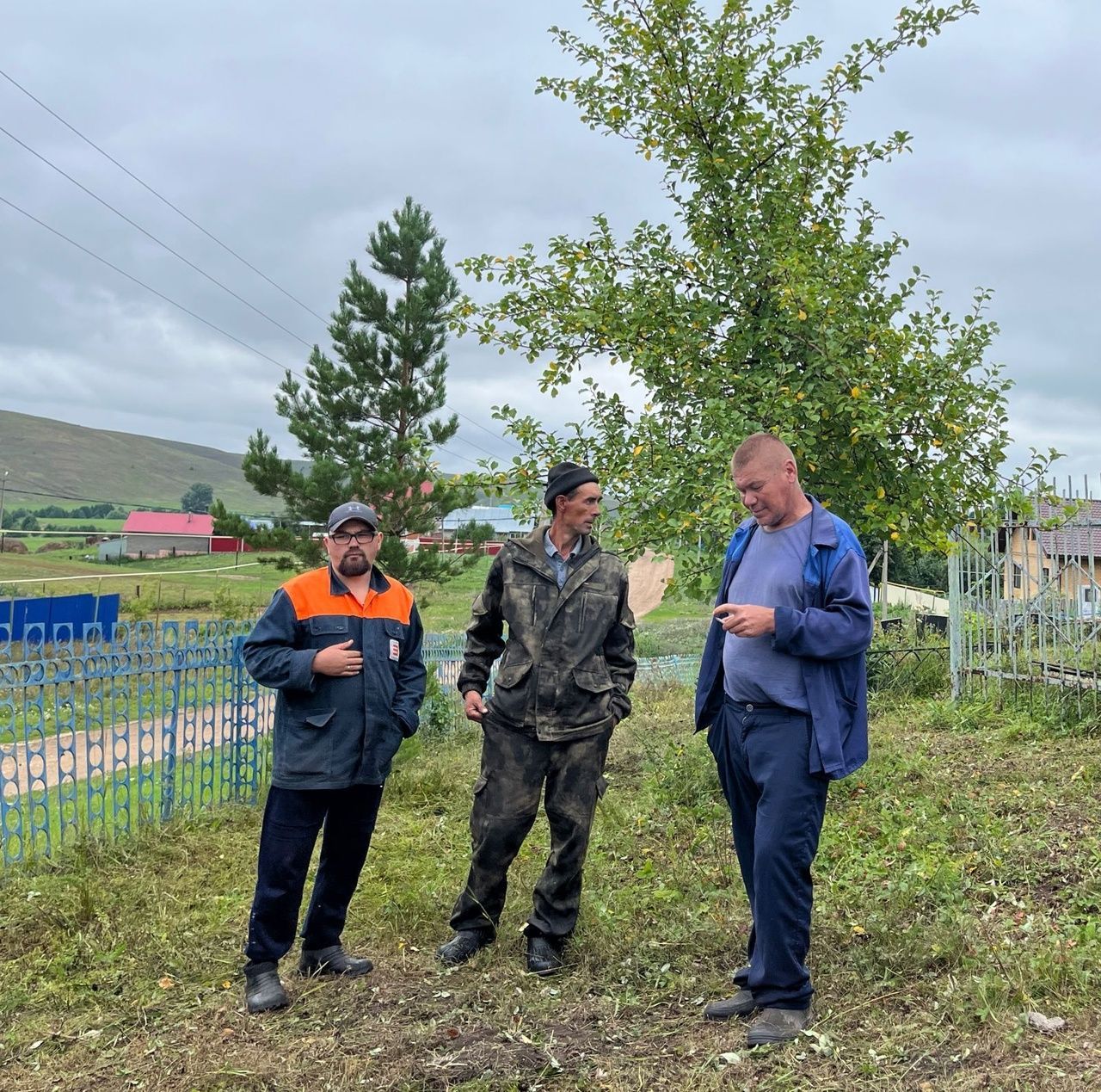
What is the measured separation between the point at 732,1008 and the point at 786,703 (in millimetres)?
1021

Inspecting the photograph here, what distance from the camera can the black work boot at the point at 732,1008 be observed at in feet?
10.1

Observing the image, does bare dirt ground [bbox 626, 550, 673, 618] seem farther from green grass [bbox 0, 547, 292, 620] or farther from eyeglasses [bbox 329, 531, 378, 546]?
green grass [bbox 0, 547, 292, 620]

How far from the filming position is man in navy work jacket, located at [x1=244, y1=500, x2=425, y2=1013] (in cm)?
339

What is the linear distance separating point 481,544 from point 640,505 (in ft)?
38.0

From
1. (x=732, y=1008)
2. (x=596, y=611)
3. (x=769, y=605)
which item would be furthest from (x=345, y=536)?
(x=732, y=1008)

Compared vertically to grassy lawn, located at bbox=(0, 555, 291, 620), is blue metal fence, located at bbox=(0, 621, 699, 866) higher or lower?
higher

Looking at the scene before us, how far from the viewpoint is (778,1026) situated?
113 inches

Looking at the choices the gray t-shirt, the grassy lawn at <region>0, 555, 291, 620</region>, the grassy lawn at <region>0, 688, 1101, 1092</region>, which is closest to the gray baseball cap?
the gray t-shirt

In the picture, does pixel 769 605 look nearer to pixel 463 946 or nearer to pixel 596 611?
pixel 596 611

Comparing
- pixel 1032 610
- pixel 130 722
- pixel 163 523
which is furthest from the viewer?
pixel 163 523

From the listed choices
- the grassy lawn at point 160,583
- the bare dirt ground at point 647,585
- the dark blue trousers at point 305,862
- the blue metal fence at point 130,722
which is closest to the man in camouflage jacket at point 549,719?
the dark blue trousers at point 305,862

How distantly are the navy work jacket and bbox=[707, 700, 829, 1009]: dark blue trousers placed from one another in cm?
134

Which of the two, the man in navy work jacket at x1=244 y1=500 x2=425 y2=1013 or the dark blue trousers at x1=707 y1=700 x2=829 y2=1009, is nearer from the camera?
the dark blue trousers at x1=707 y1=700 x2=829 y2=1009

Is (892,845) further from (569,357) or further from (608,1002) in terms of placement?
(569,357)
